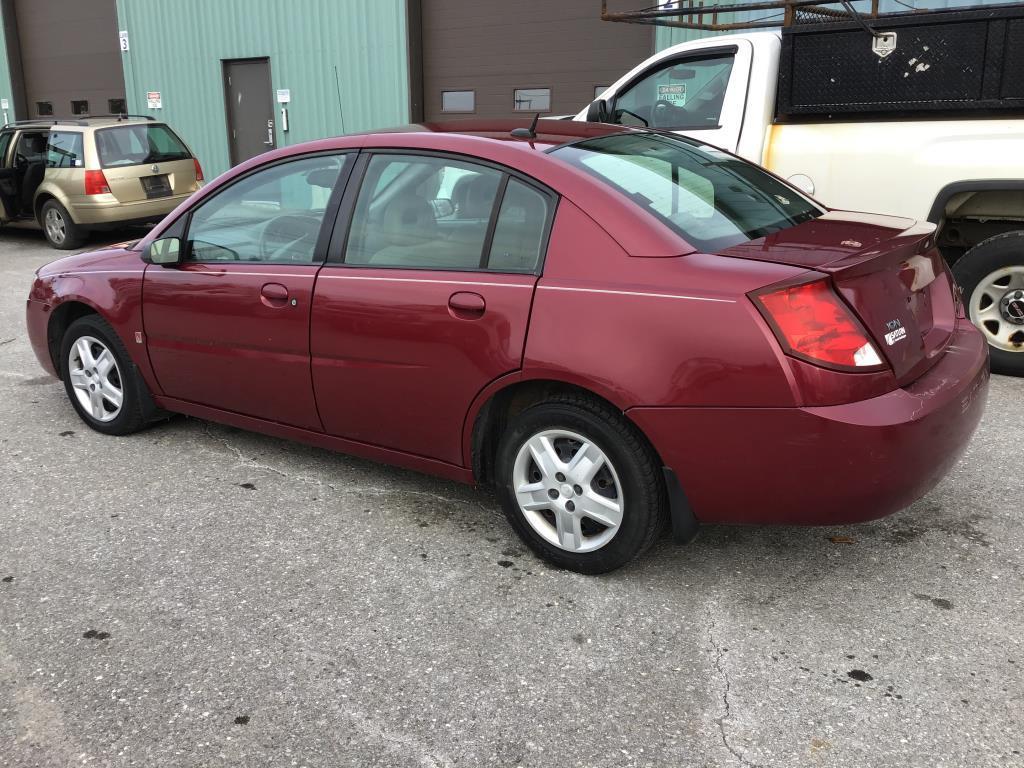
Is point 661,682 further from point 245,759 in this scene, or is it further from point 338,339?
point 338,339

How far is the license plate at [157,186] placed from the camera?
11242 millimetres

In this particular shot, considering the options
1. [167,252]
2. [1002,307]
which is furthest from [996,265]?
[167,252]

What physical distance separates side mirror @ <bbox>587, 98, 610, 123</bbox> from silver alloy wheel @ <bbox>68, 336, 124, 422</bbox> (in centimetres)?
354

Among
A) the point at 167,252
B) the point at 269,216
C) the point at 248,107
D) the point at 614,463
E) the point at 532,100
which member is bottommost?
the point at 614,463

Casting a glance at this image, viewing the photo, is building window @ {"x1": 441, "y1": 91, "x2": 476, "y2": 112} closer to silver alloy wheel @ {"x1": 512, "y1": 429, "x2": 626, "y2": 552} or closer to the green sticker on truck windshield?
the green sticker on truck windshield

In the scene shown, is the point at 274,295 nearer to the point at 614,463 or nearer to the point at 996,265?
the point at 614,463

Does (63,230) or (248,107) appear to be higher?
(248,107)

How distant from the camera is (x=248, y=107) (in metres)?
14.8

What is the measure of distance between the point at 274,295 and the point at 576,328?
1.41 meters

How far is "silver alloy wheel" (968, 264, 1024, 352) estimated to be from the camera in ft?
17.5

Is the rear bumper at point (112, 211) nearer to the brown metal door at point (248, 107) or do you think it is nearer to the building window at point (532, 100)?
the brown metal door at point (248, 107)

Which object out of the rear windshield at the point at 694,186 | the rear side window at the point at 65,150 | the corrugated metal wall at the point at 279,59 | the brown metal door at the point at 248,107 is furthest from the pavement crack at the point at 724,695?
the brown metal door at the point at 248,107

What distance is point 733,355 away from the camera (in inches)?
104

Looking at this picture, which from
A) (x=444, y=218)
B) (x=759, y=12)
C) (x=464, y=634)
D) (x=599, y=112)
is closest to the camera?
(x=464, y=634)
